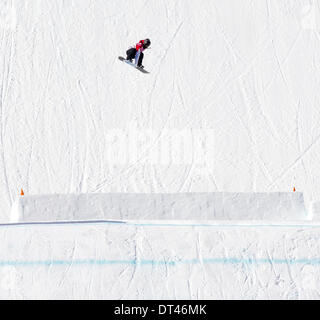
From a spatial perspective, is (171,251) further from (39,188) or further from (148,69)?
(148,69)

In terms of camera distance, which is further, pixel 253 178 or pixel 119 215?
pixel 253 178

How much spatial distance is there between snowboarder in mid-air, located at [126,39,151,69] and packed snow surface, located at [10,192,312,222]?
2.86m

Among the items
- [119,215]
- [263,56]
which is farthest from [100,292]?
[263,56]

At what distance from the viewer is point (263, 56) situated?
41.5ft

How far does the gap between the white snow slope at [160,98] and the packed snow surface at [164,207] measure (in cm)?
61

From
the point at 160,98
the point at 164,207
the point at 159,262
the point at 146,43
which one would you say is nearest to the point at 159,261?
the point at 159,262

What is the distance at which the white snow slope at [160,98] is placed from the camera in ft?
38.1

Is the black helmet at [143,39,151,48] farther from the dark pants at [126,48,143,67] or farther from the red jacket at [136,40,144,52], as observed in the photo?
the dark pants at [126,48,143,67]

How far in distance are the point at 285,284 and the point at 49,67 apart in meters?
6.49

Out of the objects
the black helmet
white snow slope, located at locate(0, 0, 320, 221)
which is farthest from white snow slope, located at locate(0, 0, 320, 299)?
the black helmet

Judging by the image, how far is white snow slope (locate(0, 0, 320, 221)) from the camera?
1160 cm

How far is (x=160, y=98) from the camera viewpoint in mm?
12250

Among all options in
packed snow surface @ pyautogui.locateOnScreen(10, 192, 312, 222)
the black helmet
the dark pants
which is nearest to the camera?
packed snow surface @ pyautogui.locateOnScreen(10, 192, 312, 222)

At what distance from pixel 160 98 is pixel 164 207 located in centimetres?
246
